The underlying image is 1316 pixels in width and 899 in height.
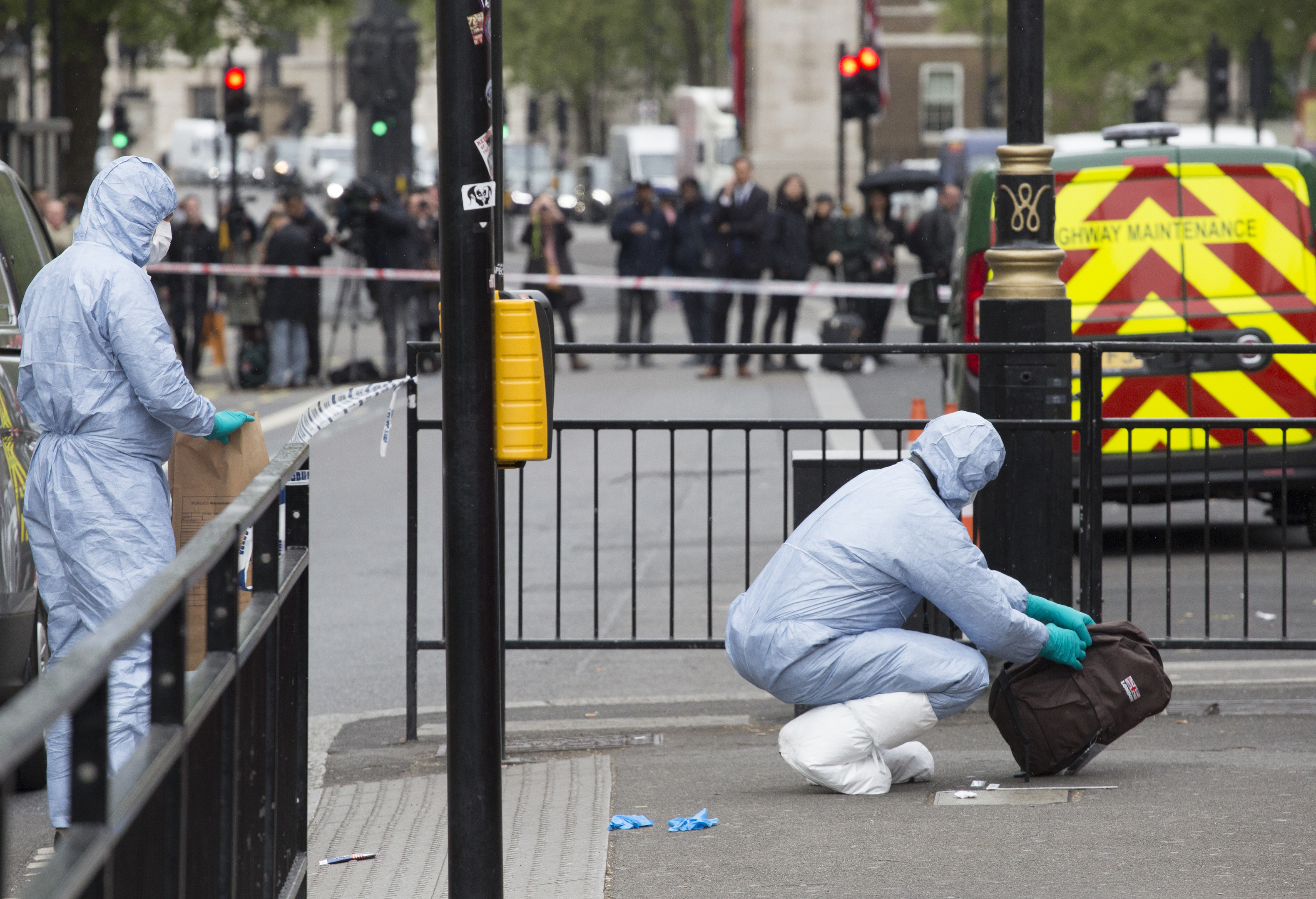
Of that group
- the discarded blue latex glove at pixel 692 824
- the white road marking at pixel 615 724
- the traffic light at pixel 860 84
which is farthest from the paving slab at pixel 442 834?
the traffic light at pixel 860 84

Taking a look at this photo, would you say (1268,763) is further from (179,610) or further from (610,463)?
(610,463)

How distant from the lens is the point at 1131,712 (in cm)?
518

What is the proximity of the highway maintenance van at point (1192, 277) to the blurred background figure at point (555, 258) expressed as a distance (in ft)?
35.5

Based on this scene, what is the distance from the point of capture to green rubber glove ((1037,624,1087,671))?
5.15 metres

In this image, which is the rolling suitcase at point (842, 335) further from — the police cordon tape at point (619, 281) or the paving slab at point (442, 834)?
the paving slab at point (442, 834)

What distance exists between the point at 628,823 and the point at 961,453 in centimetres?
134

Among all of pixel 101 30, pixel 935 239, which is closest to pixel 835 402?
pixel 935 239

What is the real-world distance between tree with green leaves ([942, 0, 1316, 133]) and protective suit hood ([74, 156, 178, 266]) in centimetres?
3171

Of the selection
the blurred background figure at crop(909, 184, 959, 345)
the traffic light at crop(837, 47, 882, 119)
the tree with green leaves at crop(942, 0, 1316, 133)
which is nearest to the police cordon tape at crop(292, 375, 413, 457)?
the blurred background figure at crop(909, 184, 959, 345)

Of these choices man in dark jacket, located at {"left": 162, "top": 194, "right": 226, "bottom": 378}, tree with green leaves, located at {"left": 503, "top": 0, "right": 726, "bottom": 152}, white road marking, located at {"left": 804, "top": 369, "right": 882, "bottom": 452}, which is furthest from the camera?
tree with green leaves, located at {"left": 503, "top": 0, "right": 726, "bottom": 152}

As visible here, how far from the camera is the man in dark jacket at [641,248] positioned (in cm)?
2047

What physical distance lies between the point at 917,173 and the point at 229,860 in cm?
2355

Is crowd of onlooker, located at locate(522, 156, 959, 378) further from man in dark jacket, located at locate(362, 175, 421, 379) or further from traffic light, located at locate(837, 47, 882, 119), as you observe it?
man in dark jacket, located at locate(362, 175, 421, 379)

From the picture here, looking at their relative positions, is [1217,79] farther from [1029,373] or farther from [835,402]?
[1029,373]
